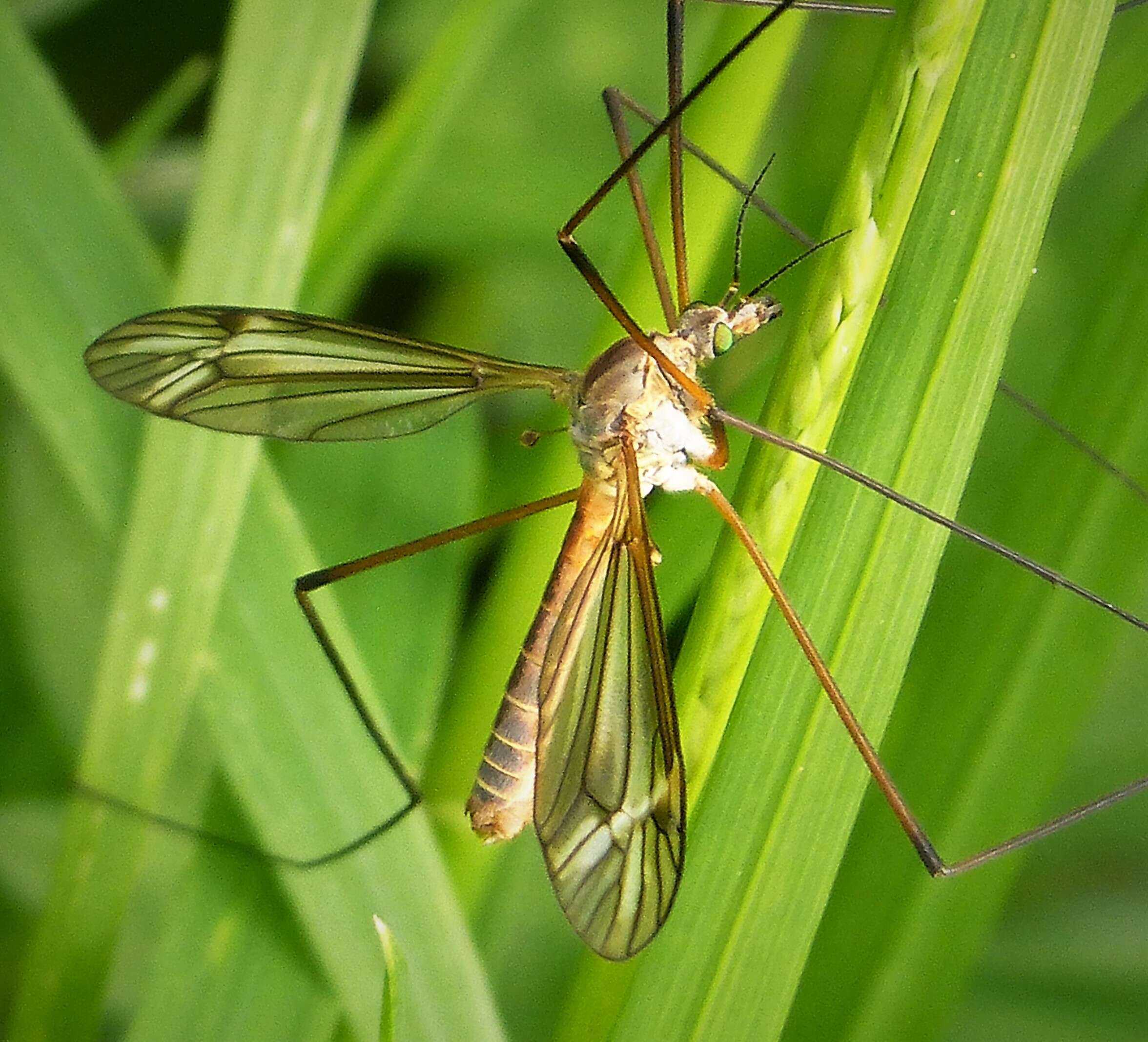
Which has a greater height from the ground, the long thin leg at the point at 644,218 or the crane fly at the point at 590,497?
the long thin leg at the point at 644,218

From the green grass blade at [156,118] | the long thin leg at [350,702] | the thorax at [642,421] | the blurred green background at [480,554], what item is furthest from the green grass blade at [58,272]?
the thorax at [642,421]

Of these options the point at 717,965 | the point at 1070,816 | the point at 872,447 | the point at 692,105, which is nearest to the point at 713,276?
the point at 692,105

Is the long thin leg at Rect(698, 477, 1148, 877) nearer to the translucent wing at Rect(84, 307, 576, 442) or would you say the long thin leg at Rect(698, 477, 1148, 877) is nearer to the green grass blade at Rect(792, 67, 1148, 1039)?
the green grass blade at Rect(792, 67, 1148, 1039)

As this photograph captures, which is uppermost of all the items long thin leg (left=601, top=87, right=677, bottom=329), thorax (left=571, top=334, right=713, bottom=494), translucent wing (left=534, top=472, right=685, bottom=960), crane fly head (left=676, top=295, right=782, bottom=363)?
long thin leg (left=601, top=87, right=677, bottom=329)

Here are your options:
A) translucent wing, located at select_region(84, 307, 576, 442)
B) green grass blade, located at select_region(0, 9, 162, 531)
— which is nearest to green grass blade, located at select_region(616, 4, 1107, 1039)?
translucent wing, located at select_region(84, 307, 576, 442)

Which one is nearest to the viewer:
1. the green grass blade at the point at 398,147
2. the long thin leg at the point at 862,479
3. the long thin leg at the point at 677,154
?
the long thin leg at the point at 862,479

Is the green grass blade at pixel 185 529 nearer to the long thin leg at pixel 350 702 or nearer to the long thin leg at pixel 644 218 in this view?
the long thin leg at pixel 350 702

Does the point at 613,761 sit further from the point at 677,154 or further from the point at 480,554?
the point at 480,554
